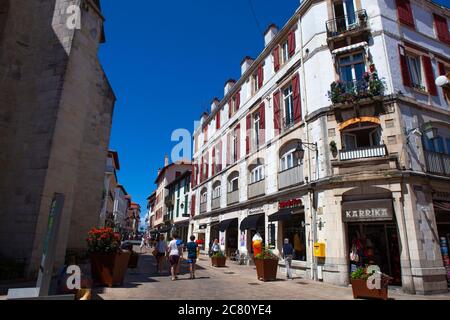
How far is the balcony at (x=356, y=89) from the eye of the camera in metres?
11.7

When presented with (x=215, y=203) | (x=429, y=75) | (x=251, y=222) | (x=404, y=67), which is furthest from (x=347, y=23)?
(x=215, y=203)

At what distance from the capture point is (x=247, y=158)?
19297mm

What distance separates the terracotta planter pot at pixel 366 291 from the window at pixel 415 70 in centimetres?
909

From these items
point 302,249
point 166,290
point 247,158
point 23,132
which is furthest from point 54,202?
point 247,158

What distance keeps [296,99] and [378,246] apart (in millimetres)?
7537

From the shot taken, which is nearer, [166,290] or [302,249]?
[166,290]

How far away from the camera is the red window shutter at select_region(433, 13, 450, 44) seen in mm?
14281

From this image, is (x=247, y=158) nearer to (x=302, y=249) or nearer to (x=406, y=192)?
(x=302, y=249)

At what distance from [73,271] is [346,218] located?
9271mm

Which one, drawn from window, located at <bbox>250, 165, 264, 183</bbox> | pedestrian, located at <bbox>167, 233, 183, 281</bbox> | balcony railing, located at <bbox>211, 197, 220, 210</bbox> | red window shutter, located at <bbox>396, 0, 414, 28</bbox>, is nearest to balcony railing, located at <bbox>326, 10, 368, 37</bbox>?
red window shutter, located at <bbox>396, 0, 414, 28</bbox>

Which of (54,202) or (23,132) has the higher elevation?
(23,132)

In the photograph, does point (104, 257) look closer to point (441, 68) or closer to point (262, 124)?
point (262, 124)

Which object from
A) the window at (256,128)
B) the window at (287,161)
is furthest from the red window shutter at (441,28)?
the window at (256,128)

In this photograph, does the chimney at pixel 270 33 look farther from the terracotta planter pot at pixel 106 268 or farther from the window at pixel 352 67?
the terracotta planter pot at pixel 106 268
